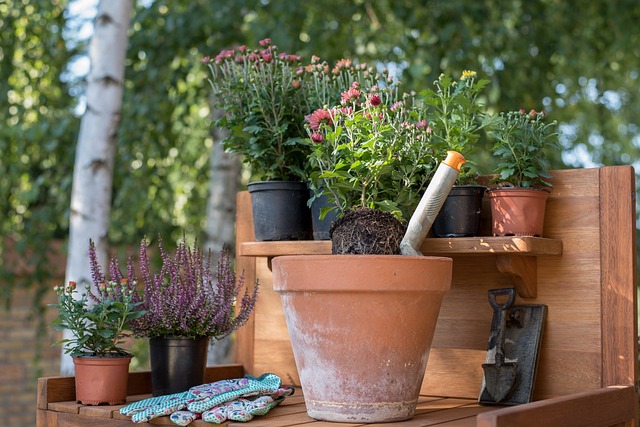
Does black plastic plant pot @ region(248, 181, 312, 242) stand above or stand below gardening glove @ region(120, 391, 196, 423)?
above

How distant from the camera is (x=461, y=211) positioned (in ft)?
6.19

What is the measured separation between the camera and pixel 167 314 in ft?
6.44

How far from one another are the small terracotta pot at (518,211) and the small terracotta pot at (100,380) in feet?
3.02

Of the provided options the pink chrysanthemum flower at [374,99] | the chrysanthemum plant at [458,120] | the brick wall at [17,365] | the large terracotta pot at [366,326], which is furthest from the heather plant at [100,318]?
the brick wall at [17,365]

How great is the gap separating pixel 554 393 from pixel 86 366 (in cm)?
107

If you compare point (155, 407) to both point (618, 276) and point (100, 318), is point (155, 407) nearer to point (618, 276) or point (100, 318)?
point (100, 318)

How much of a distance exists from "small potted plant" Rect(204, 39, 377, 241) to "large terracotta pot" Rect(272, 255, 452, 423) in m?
0.41

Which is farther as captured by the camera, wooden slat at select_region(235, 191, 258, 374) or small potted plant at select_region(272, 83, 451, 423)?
wooden slat at select_region(235, 191, 258, 374)

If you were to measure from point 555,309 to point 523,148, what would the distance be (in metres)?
0.39

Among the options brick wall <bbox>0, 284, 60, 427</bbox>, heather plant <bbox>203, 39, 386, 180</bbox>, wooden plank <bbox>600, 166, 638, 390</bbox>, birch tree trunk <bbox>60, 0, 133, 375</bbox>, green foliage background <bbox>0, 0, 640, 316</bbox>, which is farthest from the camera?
brick wall <bbox>0, 284, 60, 427</bbox>

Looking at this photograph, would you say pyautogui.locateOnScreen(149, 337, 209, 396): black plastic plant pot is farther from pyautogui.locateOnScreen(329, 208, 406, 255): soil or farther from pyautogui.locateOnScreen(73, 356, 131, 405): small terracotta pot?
pyautogui.locateOnScreen(329, 208, 406, 255): soil

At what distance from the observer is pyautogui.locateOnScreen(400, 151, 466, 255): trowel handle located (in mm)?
1758

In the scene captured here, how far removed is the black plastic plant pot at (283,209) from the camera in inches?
82.4

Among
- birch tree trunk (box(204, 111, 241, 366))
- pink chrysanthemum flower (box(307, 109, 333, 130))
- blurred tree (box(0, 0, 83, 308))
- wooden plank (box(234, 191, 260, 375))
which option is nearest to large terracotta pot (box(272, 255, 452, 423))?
pink chrysanthemum flower (box(307, 109, 333, 130))
